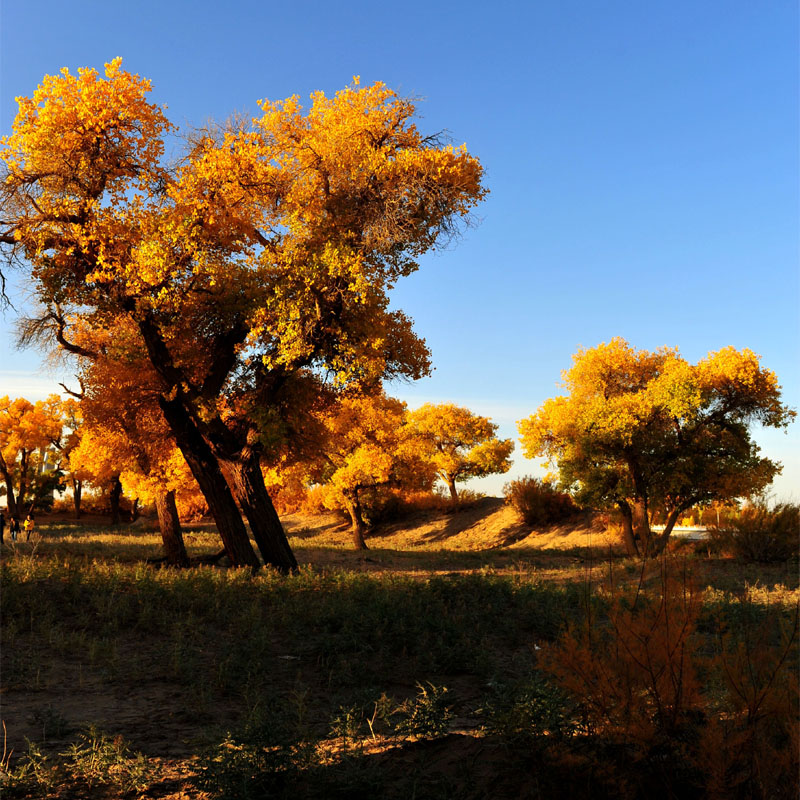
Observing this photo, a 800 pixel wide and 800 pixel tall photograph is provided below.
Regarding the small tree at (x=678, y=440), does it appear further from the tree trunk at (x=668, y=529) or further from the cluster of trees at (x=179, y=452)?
the cluster of trees at (x=179, y=452)

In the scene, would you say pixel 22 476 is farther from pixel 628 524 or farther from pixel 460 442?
pixel 628 524

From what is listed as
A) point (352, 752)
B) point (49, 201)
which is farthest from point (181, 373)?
point (352, 752)

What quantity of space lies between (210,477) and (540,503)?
2761 centimetres

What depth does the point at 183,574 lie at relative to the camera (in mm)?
11812

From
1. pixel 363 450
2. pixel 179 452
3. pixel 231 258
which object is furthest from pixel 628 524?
pixel 231 258

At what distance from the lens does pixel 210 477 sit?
49.6 feet

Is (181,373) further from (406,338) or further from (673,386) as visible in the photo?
(673,386)

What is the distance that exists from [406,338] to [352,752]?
11.0 m

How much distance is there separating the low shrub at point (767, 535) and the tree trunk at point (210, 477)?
51.5ft

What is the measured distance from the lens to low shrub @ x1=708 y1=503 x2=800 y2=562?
2116 centimetres

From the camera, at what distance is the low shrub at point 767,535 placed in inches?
833

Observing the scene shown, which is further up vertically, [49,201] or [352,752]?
[49,201]

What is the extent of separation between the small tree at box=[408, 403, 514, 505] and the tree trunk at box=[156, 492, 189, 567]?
1049 inches

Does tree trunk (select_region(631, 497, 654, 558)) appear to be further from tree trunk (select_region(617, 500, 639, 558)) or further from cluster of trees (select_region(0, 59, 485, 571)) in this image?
cluster of trees (select_region(0, 59, 485, 571))
